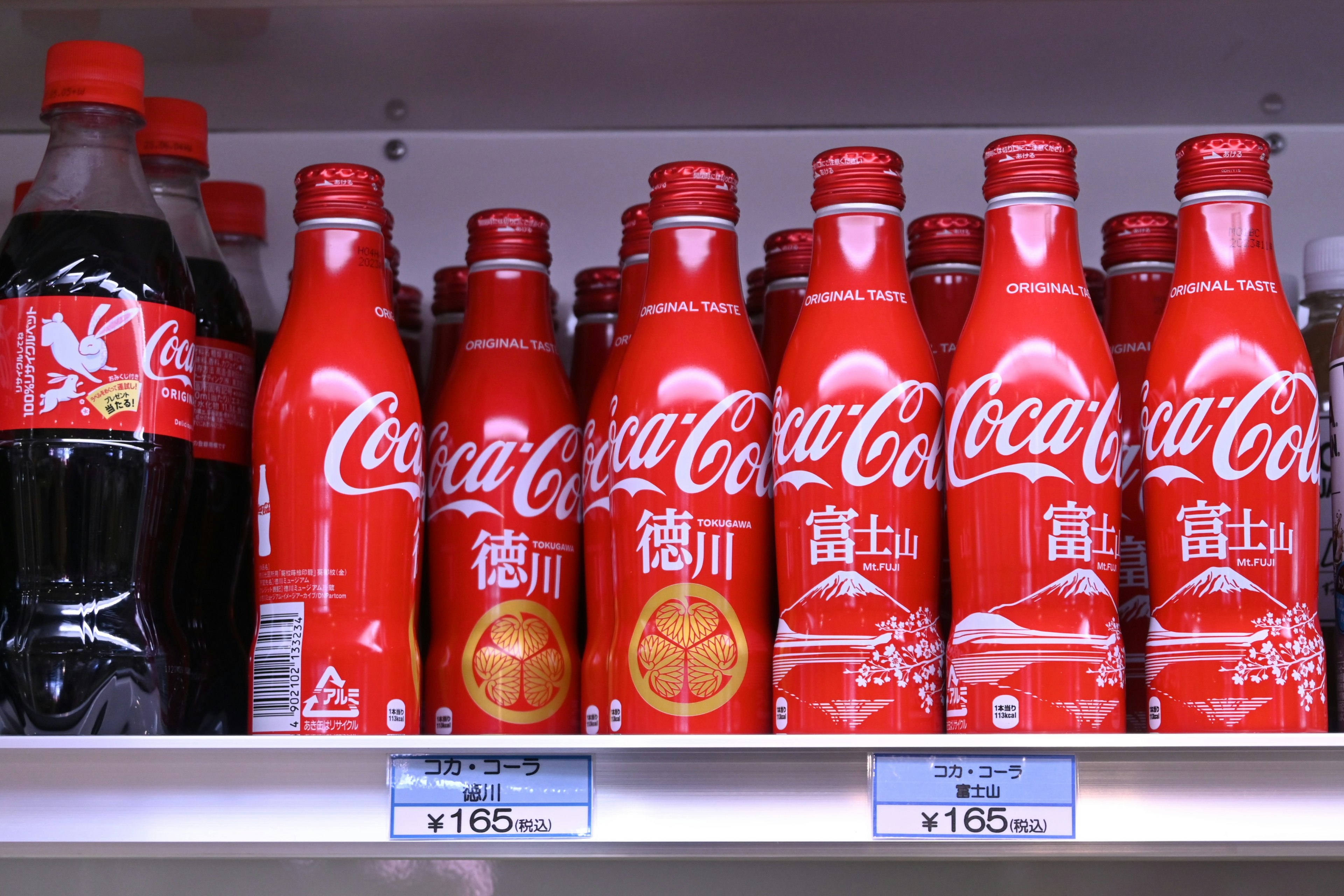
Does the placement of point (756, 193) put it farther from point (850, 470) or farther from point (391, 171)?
point (850, 470)

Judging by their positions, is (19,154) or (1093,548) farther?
(19,154)

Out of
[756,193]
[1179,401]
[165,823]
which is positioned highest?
[756,193]

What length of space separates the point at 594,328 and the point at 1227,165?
1.79 ft

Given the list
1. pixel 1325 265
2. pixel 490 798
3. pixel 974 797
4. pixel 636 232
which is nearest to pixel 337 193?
pixel 636 232

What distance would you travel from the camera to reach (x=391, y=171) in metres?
1.36

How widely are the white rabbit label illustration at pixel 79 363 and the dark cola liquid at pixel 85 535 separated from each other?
11 mm

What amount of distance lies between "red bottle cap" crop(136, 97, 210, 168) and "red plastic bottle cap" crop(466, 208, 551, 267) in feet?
0.80

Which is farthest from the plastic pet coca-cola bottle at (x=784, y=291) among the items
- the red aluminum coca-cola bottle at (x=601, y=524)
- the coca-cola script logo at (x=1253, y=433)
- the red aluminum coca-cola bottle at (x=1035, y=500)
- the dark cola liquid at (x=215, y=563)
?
the dark cola liquid at (x=215, y=563)

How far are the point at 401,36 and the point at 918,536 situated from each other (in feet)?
2.11

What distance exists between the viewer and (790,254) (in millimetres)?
1155

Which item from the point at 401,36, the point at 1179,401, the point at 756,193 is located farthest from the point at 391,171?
the point at 1179,401

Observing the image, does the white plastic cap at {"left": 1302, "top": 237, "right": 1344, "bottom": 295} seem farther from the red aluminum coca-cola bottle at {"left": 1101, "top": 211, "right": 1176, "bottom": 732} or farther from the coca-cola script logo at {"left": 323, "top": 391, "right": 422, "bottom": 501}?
the coca-cola script logo at {"left": 323, "top": 391, "right": 422, "bottom": 501}

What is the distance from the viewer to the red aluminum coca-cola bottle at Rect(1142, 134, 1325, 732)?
2.87ft

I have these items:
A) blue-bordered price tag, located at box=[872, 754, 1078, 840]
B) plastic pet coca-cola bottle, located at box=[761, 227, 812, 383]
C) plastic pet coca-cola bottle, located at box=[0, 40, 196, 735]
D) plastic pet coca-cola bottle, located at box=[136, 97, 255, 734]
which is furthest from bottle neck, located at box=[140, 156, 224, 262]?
blue-bordered price tag, located at box=[872, 754, 1078, 840]
